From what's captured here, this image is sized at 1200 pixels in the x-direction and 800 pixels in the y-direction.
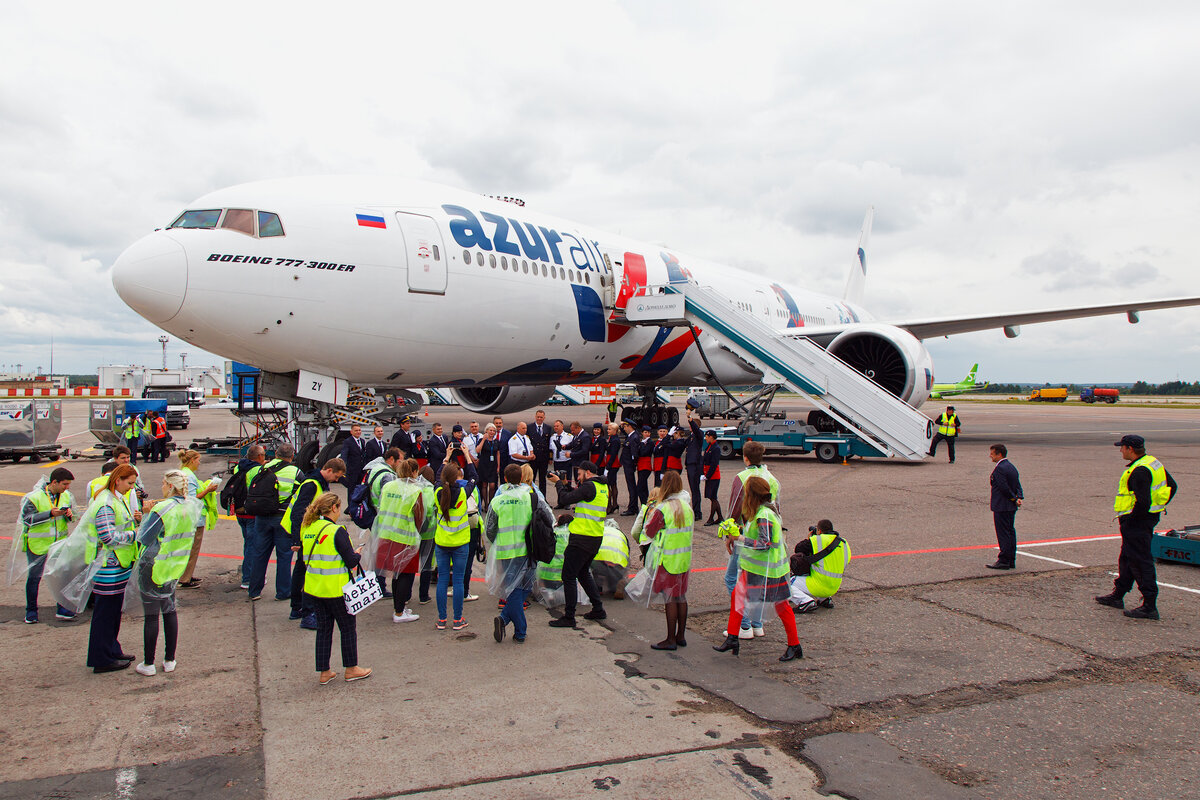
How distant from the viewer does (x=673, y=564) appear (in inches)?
232

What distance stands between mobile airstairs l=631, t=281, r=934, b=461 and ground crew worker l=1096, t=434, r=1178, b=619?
955 centimetres

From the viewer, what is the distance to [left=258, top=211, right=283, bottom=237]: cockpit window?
1100 cm

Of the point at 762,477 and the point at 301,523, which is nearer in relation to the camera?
the point at 762,477

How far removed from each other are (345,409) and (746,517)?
9.07 m

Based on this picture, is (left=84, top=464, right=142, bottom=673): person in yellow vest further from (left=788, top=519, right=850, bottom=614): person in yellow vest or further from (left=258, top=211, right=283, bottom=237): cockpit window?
(left=258, top=211, right=283, bottom=237): cockpit window

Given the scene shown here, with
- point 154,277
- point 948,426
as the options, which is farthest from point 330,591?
point 948,426

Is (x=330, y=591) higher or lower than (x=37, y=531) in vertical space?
lower

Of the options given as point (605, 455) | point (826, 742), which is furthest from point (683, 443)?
point (826, 742)

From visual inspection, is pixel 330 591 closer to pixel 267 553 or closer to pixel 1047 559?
pixel 267 553

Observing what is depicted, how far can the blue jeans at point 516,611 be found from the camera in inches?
239

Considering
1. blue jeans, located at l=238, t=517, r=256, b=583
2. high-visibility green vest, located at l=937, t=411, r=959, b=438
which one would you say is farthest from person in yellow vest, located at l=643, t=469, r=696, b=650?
high-visibility green vest, located at l=937, t=411, r=959, b=438

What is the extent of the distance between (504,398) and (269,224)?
10063 millimetres

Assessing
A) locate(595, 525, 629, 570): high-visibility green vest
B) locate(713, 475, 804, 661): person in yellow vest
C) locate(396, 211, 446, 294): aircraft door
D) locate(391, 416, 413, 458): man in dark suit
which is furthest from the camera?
locate(396, 211, 446, 294): aircraft door

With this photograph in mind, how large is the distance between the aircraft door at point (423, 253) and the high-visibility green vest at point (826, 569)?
25.1ft
